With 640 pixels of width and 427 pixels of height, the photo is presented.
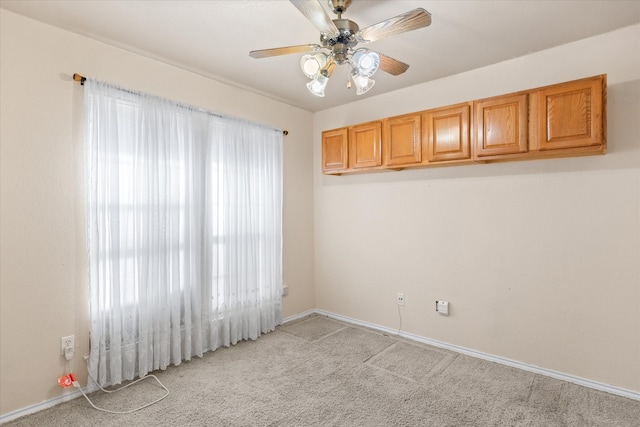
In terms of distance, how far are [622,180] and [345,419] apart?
8.51ft

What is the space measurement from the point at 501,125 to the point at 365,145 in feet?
4.31

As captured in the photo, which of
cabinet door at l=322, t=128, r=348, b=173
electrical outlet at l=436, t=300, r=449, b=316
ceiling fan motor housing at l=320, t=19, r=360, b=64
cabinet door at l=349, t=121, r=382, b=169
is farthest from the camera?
cabinet door at l=322, t=128, r=348, b=173

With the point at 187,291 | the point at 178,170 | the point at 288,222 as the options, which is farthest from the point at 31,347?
the point at 288,222

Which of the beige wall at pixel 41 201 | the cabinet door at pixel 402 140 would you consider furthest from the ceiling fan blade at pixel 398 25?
the beige wall at pixel 41 201

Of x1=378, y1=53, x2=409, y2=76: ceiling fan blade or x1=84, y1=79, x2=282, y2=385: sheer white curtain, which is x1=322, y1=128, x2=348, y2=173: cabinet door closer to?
x1=84, y1=79, x2=282, y2=385: sheer white curtain

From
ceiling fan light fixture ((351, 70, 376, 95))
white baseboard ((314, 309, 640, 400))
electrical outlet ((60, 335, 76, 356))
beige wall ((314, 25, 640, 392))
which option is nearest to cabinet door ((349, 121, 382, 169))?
beige wall ((314, 25, 640, 392))

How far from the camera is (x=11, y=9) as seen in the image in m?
2.21

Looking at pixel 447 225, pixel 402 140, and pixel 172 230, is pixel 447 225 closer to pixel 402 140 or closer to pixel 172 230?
pixel 402 140

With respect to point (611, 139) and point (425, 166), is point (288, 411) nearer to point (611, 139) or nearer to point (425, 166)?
point (425, 166)

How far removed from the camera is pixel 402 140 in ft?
10.9

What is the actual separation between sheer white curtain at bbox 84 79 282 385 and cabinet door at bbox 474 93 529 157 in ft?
6.82

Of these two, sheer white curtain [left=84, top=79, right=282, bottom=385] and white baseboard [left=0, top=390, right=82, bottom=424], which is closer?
white baseboard [left=0, top=390, right=82, bottom=424]

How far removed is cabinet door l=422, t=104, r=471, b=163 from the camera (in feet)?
9.61

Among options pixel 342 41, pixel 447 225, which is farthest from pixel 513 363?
pixel 342 41
